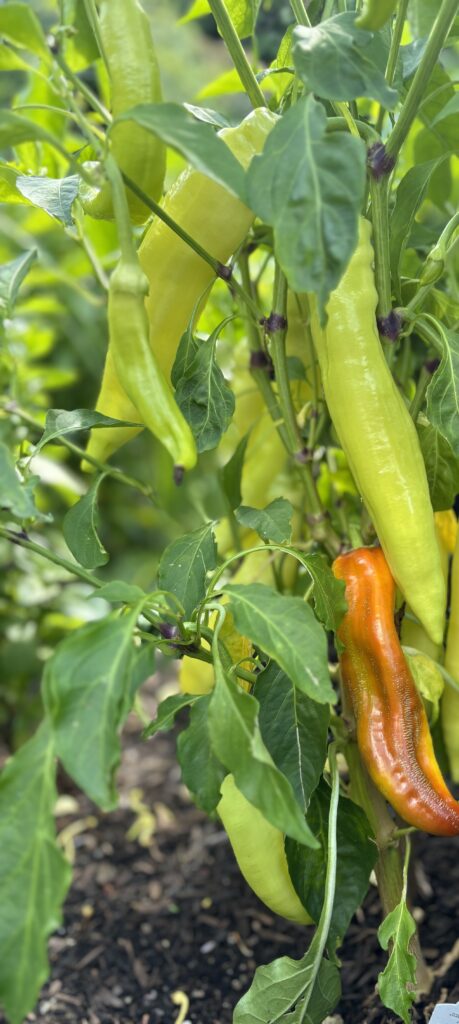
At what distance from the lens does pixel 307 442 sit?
101 centimetres

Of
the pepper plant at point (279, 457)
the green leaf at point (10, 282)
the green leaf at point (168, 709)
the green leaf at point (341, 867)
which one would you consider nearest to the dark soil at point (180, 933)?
the pepper plant at point (279, 457)

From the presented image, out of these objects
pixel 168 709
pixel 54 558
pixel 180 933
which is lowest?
pixel 180 933

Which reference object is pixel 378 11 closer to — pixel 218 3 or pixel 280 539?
pixel 218 3

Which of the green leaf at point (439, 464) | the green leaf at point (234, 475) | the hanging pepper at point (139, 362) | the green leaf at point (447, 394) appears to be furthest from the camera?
the green leaf at point (234, 475)

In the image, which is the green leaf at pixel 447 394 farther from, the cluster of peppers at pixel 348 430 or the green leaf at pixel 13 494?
the green leaf at pixel 13 494

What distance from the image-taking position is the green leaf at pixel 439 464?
2.88 ft

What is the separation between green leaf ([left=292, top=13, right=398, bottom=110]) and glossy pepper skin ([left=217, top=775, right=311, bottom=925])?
58 cm

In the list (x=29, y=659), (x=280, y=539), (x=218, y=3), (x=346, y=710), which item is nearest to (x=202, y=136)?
(x=218, y=3)

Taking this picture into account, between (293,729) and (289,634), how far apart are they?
0.15 metres

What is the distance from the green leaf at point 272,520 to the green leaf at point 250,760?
0.57ft

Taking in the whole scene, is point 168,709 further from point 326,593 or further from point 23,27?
point 23,27

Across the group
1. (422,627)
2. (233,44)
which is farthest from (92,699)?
(233,44)

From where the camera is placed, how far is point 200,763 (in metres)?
0.71

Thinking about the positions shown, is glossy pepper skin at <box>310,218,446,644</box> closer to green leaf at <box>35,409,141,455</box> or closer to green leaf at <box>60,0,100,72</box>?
green leaf at <box>35,409,141,455</box>
